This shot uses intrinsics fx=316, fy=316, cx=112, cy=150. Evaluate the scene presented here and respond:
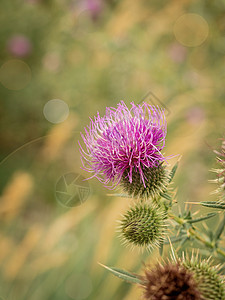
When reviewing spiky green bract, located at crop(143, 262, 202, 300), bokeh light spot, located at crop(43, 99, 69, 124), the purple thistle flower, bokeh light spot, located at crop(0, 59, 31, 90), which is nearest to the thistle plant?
the purple thistle flower

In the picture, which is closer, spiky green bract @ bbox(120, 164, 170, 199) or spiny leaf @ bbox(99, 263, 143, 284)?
spiny leaf @ bbox(99, 263, 143, 284)

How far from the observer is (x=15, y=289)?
2.91 metres

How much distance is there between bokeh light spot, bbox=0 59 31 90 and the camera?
183 inches

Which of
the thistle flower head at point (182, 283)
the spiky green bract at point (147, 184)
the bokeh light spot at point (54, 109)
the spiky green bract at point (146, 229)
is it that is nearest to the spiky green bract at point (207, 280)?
the thistle flower head at point (182, 283)

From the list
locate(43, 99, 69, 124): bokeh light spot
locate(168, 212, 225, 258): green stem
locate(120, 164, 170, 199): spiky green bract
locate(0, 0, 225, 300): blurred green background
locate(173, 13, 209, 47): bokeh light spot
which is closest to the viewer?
locate(168, 212, 225, 258): green stem

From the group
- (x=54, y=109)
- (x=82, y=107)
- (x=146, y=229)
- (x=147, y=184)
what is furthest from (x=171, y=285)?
(x=54, y=109)

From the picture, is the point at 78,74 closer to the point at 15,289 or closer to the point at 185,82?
the point at 185,82

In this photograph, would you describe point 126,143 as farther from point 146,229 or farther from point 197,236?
point 197,236

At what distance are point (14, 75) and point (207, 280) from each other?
429 cm

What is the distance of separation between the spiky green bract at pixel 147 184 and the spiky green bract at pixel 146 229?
0.23 feet

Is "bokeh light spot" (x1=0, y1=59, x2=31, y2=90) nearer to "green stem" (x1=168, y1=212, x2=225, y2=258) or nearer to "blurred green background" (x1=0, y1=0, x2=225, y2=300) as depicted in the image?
"blurred green background" (x1=0, y1=0, x2=225, y2=300)

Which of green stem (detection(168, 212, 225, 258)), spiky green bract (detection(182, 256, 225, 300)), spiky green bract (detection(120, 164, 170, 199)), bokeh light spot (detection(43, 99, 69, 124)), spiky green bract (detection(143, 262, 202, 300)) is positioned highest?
bokeh light spot (detection(43, 99, 69, 124))

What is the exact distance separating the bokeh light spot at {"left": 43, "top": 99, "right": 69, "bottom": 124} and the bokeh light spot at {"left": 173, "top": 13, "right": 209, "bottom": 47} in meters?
1.95

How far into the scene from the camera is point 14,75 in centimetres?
466
